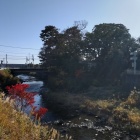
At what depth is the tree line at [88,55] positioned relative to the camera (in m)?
49.2

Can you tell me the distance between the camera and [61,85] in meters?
51.0

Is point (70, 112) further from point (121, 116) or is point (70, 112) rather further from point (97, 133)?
point (97, 133)

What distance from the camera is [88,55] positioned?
5803cm

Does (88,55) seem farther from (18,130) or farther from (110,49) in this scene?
(18,130)

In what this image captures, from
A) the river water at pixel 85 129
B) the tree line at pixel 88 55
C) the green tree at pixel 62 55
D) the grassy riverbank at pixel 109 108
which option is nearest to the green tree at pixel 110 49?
the tree line at pixel 88 55

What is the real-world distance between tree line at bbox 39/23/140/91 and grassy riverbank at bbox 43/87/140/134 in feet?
27.9

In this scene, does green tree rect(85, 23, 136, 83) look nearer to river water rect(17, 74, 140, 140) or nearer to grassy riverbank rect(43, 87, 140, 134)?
grassy riverbank rect(43, 87, 140, 134)

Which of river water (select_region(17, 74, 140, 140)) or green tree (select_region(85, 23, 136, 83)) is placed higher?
green tree (select_region(85, 23, 136, 83))

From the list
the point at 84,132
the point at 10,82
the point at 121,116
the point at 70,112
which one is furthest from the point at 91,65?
the point at 84,132

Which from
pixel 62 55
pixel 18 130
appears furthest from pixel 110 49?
pixel 18 130

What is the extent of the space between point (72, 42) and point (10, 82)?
19.7 m

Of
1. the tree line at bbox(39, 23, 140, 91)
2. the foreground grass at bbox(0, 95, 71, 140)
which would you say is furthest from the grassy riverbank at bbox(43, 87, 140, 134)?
the foreground grass at bbox(0, 95, 71, 140)

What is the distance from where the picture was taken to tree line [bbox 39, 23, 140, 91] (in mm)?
49250

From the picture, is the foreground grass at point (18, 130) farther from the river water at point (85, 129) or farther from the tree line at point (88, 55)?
the tree line at point (88, 55)
